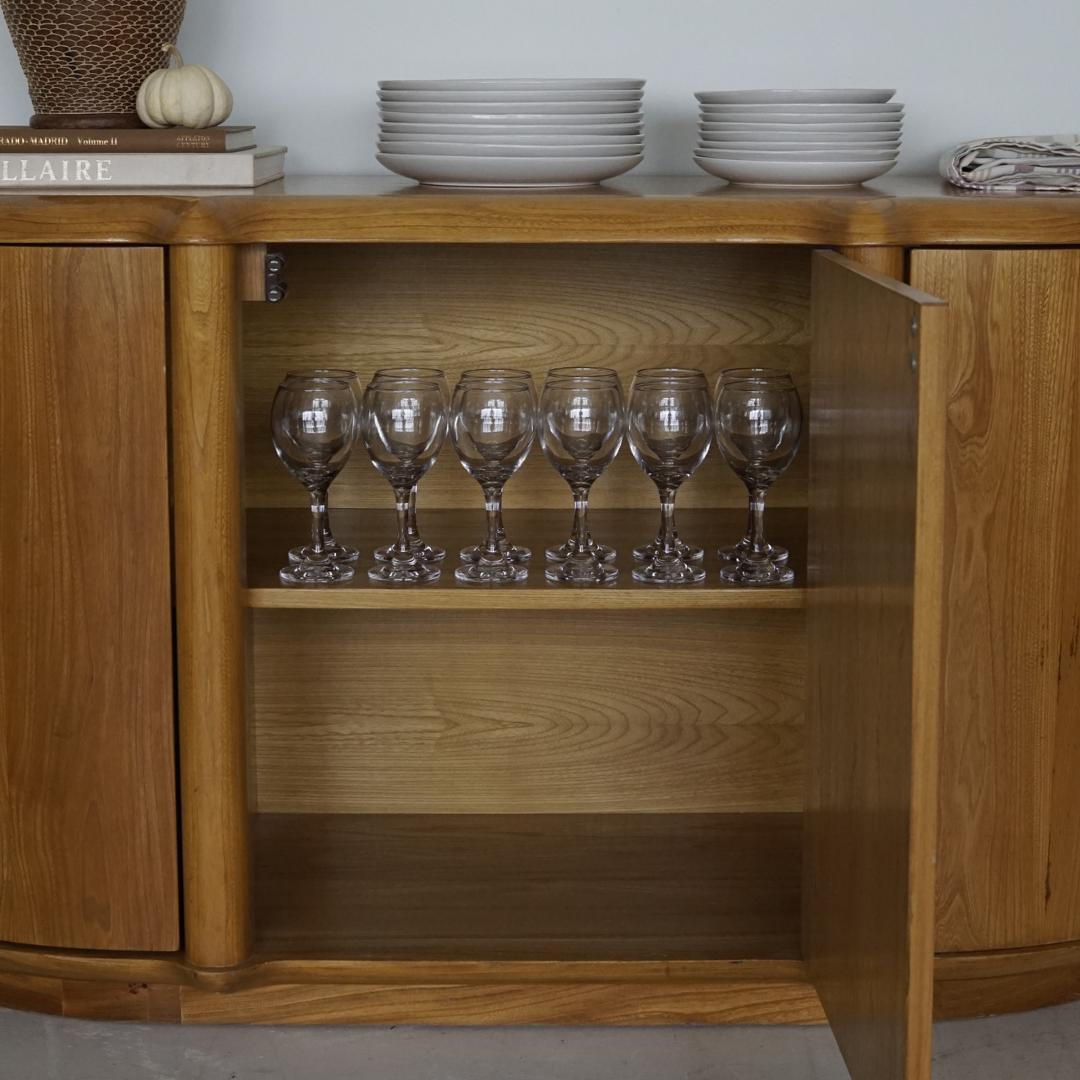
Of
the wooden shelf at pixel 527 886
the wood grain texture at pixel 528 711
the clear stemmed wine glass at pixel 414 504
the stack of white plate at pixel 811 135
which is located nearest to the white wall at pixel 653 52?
the stack of white plate at pixel 811 135

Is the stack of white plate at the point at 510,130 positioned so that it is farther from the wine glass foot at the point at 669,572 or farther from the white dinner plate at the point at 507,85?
the wine glass foot at the point at 669,572

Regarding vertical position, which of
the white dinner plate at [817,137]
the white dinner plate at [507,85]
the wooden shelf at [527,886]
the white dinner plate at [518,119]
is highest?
the white dinner plate at [507,85]

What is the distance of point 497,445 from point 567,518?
0.97 ft

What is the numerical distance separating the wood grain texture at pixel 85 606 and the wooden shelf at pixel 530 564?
5.5 inches

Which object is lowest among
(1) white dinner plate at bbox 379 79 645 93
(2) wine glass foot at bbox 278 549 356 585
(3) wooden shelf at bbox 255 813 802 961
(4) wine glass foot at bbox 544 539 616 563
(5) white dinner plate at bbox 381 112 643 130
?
(3) wooden shelf at bbox 255 813 802 961

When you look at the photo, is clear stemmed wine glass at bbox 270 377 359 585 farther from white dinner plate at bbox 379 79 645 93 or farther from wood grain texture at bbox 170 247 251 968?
white dinner plate at bbox 379 79 645 93

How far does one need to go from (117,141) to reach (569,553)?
0.61 meters

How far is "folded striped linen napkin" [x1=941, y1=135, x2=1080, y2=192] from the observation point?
1447 mm

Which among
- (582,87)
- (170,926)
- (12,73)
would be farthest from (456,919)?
(12,73)

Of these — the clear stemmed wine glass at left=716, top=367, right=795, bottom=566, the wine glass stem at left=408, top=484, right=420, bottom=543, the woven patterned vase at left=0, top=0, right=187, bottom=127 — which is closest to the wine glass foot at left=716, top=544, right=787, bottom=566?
the clear stemmed wine glass at left=716, top=367, right=795, bottom=566

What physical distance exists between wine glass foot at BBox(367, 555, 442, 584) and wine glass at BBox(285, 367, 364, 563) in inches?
2.0

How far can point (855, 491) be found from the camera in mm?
1217

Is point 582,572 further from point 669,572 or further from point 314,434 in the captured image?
point 314,434

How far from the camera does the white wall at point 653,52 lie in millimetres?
1722
